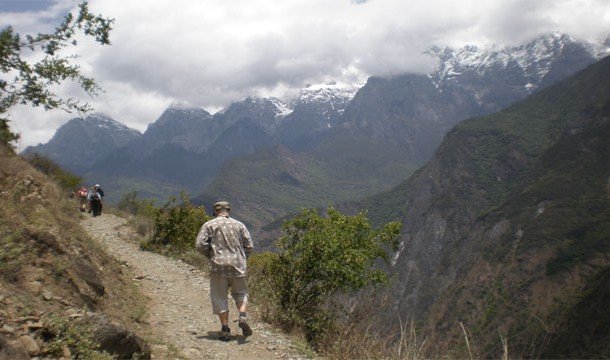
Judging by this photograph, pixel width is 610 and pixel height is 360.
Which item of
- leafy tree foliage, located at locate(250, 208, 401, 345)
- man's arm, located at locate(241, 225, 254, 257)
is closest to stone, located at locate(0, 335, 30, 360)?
man's arm, located at locate(241, 225, 254, 257)

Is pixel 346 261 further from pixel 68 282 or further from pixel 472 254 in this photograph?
pixel 472 254

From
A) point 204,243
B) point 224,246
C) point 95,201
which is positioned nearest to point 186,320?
point 204,243

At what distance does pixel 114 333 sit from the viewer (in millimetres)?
6867

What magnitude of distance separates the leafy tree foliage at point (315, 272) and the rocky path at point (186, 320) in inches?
36.2

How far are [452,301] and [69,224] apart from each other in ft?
448

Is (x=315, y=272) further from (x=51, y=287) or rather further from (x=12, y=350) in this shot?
(x=12, y=350)

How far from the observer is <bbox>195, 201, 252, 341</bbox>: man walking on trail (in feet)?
31.9

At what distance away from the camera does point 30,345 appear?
18.8ft

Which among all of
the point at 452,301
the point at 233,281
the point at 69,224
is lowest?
the point at 452,301

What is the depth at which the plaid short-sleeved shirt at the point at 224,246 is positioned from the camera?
31.8 feet

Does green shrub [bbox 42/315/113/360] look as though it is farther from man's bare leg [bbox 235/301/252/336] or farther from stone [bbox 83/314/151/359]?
man's bare leg [bbox 235/301/252/336]

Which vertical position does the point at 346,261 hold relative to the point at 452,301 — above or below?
above

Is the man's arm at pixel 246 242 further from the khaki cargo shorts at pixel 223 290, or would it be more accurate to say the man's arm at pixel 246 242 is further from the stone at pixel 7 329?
the stone at pixel 7 329

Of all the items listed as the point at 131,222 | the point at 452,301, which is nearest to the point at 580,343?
the point at 452,301
